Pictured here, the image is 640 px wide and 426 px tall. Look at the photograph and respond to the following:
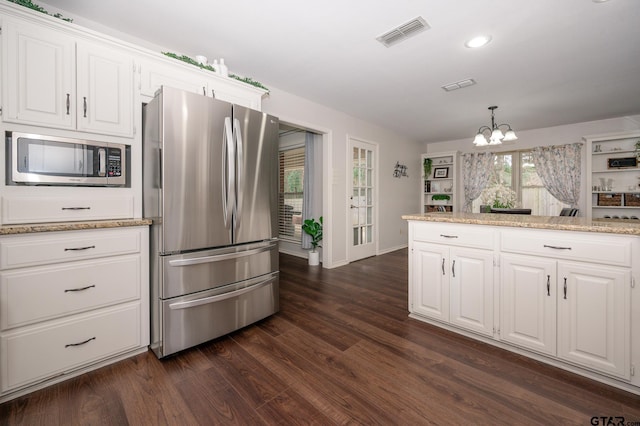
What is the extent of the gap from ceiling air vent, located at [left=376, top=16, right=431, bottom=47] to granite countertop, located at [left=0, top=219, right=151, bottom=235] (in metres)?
2.53

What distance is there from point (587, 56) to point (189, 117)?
387 cm

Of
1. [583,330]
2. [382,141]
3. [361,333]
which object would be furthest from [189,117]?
[382,141]

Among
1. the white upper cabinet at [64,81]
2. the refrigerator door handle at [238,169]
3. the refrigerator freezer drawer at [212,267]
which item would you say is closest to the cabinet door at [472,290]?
the refrigerator freezer drawer at [212,267]

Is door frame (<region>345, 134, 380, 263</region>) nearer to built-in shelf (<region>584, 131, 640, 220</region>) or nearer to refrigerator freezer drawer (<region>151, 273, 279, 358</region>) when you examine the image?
refrigerator freezer drawer (<region>151, 273, 279, 358</region>)

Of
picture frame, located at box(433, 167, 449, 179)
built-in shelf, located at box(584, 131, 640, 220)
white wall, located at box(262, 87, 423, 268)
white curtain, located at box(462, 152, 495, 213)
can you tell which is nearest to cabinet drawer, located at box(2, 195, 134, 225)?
white wall, located at box(262, 87, 423, 268)

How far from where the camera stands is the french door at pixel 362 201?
4.84 metres

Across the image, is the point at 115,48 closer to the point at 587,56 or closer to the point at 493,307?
the point at 493,307

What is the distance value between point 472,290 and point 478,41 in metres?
2.24

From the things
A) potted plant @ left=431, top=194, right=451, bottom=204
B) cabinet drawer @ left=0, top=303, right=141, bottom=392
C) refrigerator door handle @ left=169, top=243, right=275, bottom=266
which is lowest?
cabinet drawer @ left=0, top=303, right=141, bottom=392

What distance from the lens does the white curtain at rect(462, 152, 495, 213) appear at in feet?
20.5

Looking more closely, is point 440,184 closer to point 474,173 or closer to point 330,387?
point 474,173

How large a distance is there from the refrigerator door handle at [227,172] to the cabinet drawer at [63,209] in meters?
0.70

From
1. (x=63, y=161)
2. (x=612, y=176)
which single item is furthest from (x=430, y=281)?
(x=612, y=176)

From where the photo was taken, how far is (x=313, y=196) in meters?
4.88
